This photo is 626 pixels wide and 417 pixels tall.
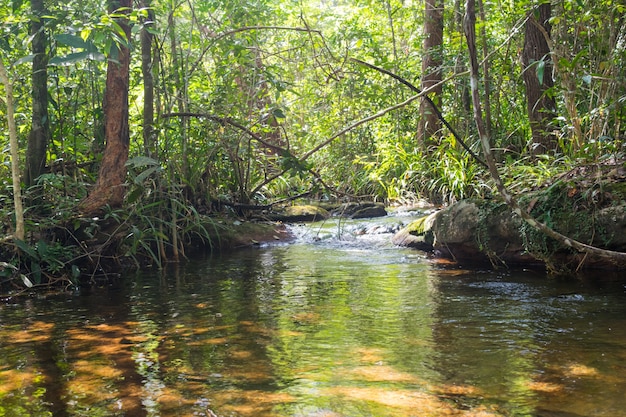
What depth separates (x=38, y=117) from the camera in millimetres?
5711

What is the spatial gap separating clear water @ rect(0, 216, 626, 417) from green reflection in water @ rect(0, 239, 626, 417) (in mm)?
11

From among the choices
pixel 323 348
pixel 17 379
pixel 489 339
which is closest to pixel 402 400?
pixel 323 348

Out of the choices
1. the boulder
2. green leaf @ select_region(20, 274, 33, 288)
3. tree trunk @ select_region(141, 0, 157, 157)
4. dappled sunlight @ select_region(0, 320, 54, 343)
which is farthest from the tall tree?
the boulder

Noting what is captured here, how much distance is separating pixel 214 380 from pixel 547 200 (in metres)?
3.65

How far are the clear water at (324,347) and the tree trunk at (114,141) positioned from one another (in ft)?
2.76

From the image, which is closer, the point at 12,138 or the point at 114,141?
the point at 12,138

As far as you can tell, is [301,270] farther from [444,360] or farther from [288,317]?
[444,360]

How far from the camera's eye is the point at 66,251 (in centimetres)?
527

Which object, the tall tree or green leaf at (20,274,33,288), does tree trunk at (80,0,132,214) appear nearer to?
the tall tree

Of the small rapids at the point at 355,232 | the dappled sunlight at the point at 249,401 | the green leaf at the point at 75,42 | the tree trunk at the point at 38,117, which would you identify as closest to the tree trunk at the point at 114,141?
the tree trunk at the point at 38,117

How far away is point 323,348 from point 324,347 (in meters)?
0.02

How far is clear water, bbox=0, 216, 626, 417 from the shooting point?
2416mm

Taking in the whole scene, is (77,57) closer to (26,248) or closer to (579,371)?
(26,248)

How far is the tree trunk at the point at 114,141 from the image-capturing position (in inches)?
220
